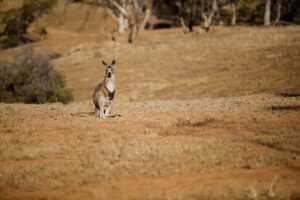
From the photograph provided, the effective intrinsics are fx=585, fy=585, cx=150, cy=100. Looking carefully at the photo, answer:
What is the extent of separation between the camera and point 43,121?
18.0 metres

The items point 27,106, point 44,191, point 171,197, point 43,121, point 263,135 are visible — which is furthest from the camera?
point 27,106

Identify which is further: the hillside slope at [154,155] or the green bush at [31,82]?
the green bush at [31,82]

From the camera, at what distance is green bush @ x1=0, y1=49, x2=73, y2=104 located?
3080 cm

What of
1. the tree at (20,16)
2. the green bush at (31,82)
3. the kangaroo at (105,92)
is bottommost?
the tree at (20,16)

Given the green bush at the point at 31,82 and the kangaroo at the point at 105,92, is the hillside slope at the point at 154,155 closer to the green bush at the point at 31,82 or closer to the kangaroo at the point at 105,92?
the kangaroo at the point at 105,92

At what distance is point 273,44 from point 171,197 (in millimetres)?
31614

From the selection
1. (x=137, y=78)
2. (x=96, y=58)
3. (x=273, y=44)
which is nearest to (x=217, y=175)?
(x=137, y=78)

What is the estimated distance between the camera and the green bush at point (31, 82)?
30.8 metres

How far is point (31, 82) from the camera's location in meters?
32.0

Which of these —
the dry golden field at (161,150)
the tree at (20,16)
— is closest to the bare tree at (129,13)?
the tree at (20,16)

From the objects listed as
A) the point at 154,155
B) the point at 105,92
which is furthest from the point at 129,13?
the point at 154,155

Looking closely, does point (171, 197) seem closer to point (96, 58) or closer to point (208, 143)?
point (208, 143)

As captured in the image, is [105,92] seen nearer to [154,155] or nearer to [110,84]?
[110,84]

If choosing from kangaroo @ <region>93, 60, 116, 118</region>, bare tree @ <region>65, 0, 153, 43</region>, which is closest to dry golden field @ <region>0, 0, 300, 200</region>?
kangaroo @ <region>93, 60, 116, 118</region>
